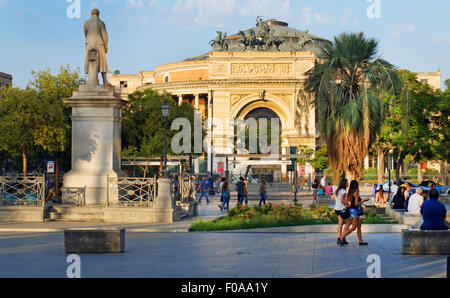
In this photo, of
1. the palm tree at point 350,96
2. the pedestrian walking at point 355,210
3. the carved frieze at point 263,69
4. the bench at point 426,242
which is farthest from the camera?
the carved frieze at point 263,69

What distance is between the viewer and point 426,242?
46.4 ft

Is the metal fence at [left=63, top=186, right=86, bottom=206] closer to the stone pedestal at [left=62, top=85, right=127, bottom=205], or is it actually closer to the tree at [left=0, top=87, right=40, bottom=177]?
the stone pedestal at [left=62, top=85, right=127, bottom=205]

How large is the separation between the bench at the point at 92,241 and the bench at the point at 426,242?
5993 mm

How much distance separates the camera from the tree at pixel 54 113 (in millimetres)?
38906

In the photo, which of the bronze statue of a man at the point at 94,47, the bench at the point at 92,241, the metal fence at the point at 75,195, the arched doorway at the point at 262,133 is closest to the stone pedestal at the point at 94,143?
the metal fence at the point at 75,195

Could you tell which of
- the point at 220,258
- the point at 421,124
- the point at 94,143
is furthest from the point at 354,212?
the point at 421,124

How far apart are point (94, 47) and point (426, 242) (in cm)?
1340

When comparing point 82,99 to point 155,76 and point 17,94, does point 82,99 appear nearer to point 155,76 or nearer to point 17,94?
point 17,94

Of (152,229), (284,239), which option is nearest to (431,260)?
(284,239)

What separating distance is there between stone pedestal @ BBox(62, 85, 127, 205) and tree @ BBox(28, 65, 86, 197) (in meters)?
13.3

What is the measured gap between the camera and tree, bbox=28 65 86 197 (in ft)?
128

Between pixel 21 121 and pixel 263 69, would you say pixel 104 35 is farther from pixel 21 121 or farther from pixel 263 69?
pixel 263 69

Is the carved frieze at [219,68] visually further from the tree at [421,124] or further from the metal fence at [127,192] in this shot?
the metal fence at [127,192]
